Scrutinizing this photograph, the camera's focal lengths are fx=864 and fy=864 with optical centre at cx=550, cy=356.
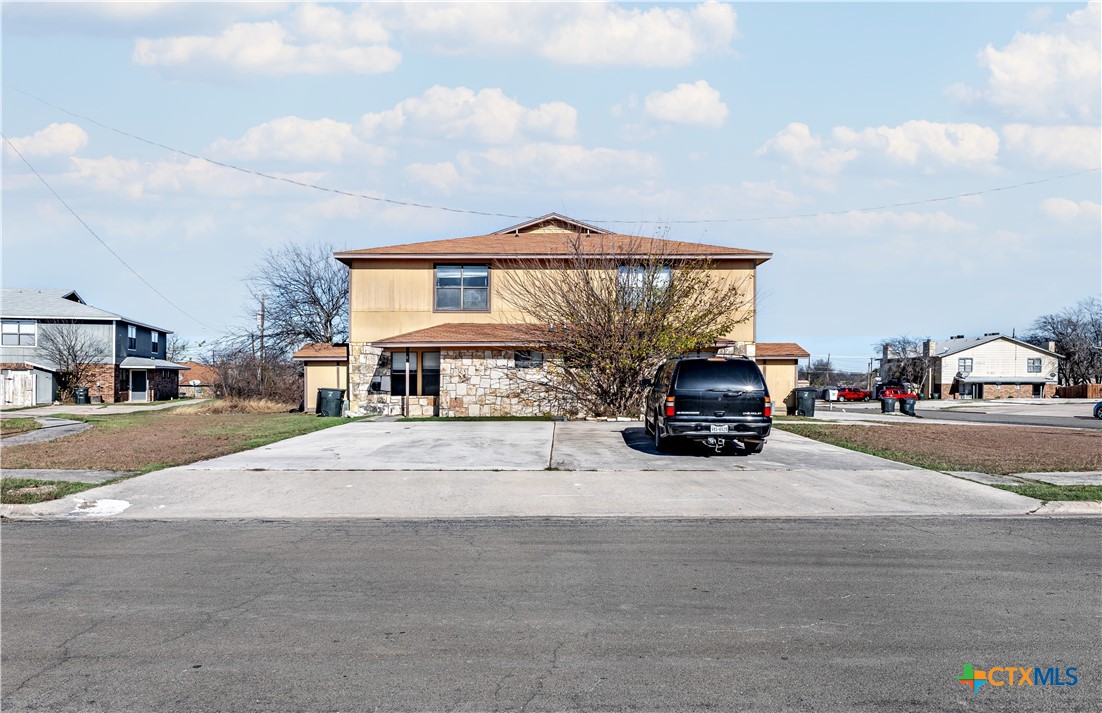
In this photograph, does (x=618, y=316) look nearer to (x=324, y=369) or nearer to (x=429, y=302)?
(x=429, y=302)

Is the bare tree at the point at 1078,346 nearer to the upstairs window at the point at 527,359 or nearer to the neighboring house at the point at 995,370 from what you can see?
the neighboring house at the point at 995,370

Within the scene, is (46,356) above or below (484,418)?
above

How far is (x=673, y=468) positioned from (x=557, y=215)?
70.9 ft

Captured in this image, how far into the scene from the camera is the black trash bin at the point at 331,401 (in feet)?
99.5

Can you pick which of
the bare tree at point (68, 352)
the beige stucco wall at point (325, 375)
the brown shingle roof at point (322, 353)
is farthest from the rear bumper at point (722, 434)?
the bare tree at point (68, 352)

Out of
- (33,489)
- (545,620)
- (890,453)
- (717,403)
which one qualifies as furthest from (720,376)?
(33,489)

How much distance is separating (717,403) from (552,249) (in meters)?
17.1

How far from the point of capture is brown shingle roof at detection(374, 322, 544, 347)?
97.6 feet

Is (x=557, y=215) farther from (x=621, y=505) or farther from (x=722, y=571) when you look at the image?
(x=722, y=571)

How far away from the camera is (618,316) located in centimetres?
2867

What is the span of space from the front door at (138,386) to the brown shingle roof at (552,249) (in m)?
35.0

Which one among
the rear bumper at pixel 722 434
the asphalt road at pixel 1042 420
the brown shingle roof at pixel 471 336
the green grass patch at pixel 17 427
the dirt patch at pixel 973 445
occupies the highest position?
the brown shingle roof at pixel 471 336

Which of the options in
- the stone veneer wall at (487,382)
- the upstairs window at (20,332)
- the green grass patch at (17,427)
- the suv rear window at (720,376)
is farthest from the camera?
the upstairs window at (20,332)

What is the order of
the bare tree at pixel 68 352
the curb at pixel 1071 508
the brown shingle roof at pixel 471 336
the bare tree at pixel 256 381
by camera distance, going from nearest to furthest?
1. the curb at pixel 1071 508
2. the brown shingle roof at pixel 471 336
3. the bare tree at pixel 256 381
4. the bare tree at pixel 68 352
